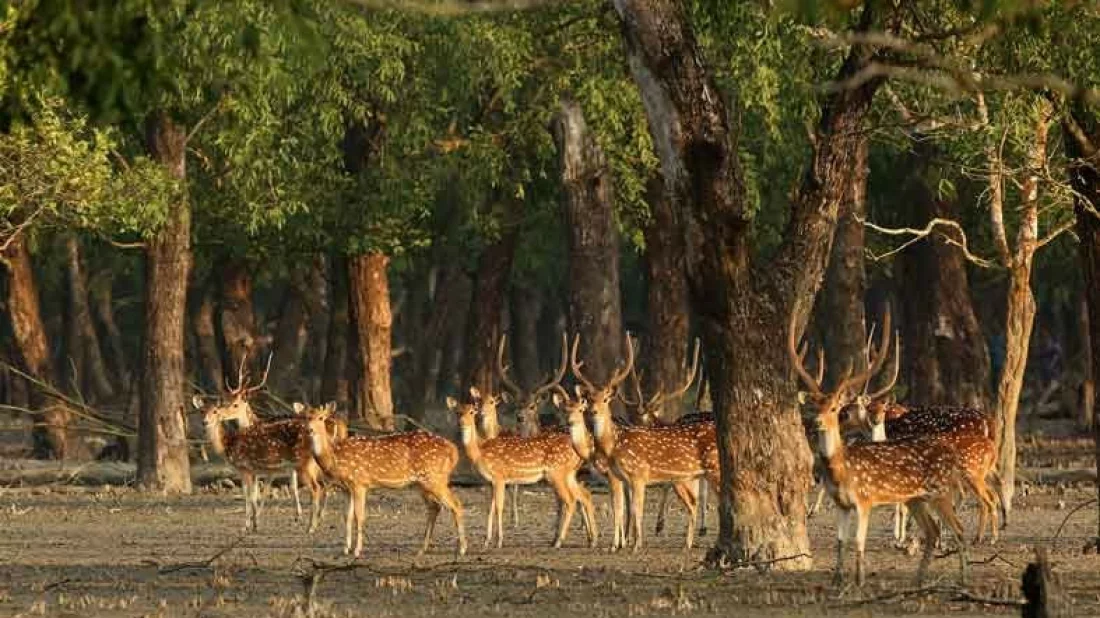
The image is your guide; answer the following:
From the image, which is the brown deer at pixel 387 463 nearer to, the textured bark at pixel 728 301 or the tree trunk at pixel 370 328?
the textured bark at pixel 728 301

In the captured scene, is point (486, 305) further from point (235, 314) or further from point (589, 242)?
point (589, 242)

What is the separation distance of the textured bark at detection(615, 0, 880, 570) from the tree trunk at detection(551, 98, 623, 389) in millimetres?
13179

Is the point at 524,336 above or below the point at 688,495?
above

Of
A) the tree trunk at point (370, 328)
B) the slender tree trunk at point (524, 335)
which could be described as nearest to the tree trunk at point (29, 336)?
the tree trunk at point (370, 328)

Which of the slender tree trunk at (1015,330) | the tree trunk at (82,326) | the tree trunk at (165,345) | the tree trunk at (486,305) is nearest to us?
the slender tree trunk at (1015,330)

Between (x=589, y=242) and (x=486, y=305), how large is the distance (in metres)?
11.1

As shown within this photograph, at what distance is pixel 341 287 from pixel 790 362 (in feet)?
76.8

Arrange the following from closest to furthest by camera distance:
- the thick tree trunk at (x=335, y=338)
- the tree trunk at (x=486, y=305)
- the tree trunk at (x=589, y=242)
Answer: the tree trunk at (x=589, y=242) < the thick tree trunk at (x=335, y=338) < the tree trunk at (x=486, y=305)

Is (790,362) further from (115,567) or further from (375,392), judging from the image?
(375,392)

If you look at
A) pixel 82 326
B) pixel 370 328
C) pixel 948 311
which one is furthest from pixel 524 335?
pixel 370 328

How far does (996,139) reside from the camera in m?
22.3

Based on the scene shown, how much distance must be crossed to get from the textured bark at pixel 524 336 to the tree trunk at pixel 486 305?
14.2 m

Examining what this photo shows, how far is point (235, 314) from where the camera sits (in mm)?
43562

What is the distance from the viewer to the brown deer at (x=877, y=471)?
16.9 m
